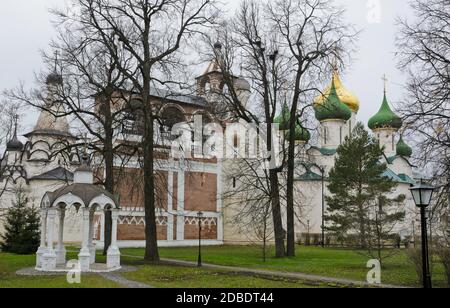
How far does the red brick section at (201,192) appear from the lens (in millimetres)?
39231

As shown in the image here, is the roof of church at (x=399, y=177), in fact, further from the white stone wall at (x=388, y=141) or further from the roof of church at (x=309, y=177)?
the roof of church at (x=309, y=177)

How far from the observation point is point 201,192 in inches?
1578

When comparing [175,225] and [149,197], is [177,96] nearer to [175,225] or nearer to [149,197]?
[149,197]

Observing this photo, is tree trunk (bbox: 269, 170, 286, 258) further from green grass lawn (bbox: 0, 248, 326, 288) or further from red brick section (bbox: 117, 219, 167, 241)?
red brick section (bbox: 117, 219, 167, 241)

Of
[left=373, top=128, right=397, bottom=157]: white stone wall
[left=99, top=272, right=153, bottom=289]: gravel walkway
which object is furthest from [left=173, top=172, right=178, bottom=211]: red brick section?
[left=373, top=128, right=397, bottom=157]: white stone wall

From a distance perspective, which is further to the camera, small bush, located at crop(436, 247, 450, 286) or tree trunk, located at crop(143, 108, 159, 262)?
tree trunk, located at crop(143, 108, 159, 262)

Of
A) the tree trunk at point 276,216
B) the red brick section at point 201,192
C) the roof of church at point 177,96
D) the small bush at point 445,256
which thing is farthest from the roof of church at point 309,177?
the small bush at point 445,256

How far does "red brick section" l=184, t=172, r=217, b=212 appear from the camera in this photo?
39.2 metres

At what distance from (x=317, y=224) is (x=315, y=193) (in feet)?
9.09

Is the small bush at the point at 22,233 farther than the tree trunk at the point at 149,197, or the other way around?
the small bush at the point at 22,233

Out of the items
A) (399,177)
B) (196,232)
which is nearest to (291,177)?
(196,232)

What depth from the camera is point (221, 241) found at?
4088 centimetres
